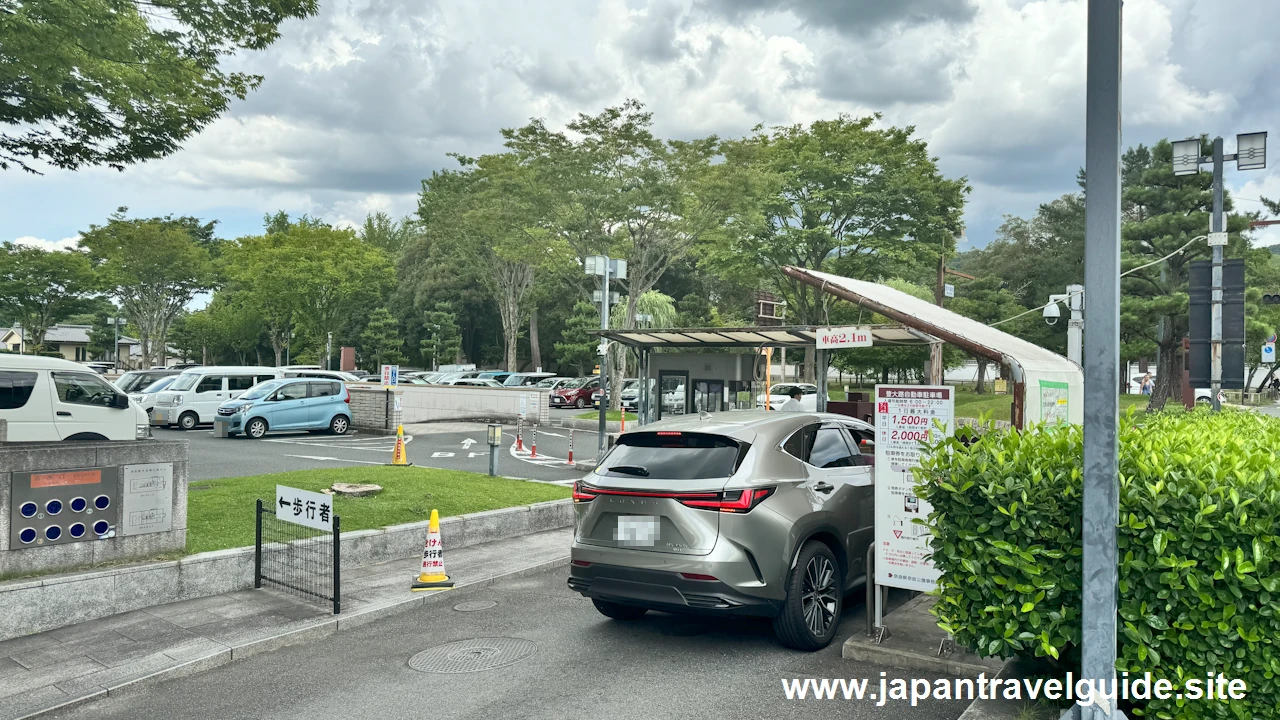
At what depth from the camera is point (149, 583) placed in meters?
7.17

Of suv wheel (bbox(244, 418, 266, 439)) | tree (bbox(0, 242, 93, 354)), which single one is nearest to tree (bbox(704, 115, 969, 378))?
suv wheel (bbox(244, 418, 266, 439))

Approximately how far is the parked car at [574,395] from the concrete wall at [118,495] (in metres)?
31.7

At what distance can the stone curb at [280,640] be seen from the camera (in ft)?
17.8

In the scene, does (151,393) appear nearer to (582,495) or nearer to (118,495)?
(118,495)

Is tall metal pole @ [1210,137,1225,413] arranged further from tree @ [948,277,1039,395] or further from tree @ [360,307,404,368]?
tree @ [360,307,404,368]

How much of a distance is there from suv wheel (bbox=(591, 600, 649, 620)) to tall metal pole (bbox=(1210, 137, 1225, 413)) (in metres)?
10.6

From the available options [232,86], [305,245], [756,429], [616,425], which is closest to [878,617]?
[756,429]

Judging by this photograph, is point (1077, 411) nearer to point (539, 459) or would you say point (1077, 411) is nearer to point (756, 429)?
point (756, 429)

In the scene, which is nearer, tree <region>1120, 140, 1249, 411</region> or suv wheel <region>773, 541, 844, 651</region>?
suv wheel <region>773, 541, 844, 651</region>

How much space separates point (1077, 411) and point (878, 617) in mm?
8929

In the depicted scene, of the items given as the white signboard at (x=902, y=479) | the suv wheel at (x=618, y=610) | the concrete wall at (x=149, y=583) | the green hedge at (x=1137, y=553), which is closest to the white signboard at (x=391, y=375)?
the concrete wall at (x=149, y=583)

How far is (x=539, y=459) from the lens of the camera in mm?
19406

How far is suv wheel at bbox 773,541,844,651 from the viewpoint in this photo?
580cm

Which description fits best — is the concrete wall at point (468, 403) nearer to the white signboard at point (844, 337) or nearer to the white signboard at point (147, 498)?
the white signboard at point (844, 337)
